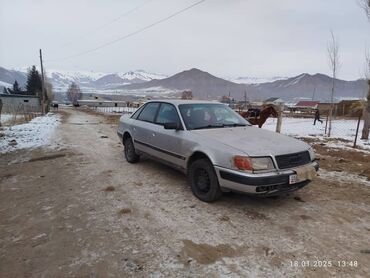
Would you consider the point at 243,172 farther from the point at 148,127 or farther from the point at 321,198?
the point at 148,127

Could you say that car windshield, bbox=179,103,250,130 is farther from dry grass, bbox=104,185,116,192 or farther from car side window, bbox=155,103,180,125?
dry grass, bbox=104,185,116,192

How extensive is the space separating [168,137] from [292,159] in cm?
219

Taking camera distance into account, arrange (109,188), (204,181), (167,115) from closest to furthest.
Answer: (204,181)
(109,188)
(167,115)

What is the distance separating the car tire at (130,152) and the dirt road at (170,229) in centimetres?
99

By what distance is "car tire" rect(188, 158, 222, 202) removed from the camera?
4.53 m

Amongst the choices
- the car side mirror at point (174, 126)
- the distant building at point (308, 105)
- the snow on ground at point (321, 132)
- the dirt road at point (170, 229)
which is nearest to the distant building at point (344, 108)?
the distant building at point (308, 105)

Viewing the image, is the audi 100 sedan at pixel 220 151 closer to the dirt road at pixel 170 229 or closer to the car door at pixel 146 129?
the car door at pixel 146 129

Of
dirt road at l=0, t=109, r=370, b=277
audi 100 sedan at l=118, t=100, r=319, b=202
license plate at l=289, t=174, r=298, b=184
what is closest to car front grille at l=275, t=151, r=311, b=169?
audi 100 sedan at l=118, t=100, r=319, b=202

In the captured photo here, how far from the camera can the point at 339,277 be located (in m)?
2.89

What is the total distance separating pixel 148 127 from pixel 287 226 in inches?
135

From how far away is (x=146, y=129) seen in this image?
6383 millimetres

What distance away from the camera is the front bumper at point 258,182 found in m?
4.04

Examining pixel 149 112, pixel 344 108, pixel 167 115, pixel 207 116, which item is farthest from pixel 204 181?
pixel 344 108

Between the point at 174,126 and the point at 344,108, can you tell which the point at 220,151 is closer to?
the point at 174,126
